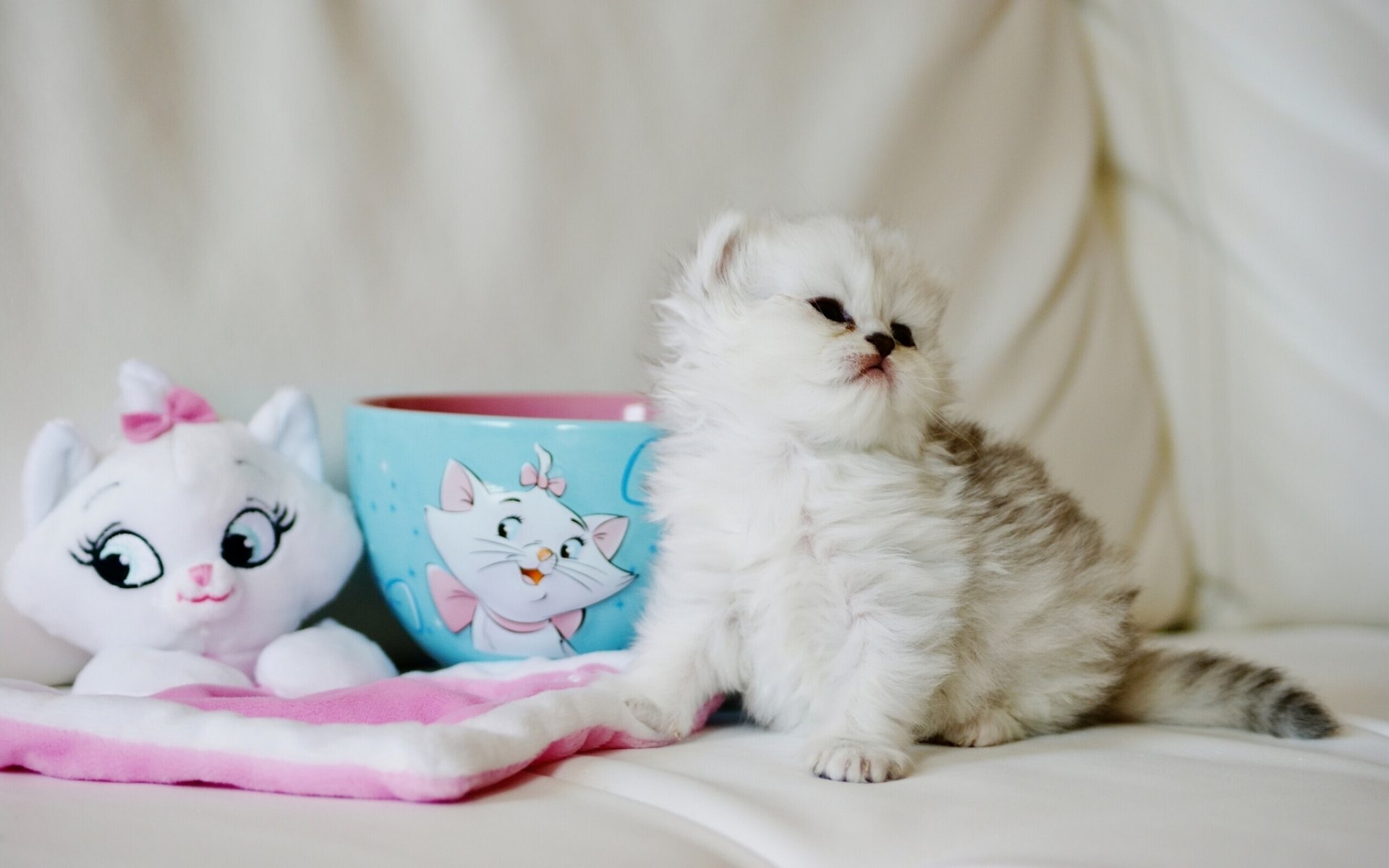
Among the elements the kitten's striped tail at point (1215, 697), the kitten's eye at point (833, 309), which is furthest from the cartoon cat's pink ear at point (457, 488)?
the kitten's striped tail at point (1215, 697)

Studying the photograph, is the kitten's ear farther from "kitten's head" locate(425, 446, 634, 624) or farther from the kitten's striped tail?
the kitten's striped tail

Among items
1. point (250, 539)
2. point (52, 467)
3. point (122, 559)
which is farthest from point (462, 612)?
point (52, 467)

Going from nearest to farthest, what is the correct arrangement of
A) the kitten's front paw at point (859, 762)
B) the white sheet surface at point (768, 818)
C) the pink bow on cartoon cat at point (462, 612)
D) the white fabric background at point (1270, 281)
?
the white sheet surface at point (768, 818)
the kitten's front paw at point (859, 762)
the pink bow on cartoon cat at point (462, 612)
the white fabric background at point (1270, 281)

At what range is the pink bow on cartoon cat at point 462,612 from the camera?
4.38 ft

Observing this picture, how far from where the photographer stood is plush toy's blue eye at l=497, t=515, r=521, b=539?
129 centimetres

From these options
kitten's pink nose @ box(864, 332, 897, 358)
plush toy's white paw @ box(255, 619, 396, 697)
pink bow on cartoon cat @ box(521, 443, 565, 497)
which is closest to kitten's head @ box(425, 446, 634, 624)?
pink bow on cartoon cat @ box(521, 443, 565, 497)

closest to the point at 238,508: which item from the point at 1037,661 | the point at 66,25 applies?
the point at 66,25

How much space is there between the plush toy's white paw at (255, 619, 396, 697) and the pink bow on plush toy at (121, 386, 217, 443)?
28 cm

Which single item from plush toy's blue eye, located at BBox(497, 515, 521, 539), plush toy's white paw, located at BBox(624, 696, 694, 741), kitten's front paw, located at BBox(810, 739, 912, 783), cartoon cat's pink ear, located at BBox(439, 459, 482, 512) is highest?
cartoon cat's pink ear, located at BBox(439, 459, 482, 512)

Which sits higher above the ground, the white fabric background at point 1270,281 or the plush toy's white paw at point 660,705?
the white fabric background at point 1270,281

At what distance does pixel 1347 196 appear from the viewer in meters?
1.66

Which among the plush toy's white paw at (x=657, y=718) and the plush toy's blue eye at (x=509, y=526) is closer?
the plush toy's white paw at (x=657, y=718)

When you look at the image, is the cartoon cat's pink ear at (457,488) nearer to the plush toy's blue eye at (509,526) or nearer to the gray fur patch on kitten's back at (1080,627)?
the plush toy's blue eye at (509,526)

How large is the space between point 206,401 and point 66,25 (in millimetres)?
477
